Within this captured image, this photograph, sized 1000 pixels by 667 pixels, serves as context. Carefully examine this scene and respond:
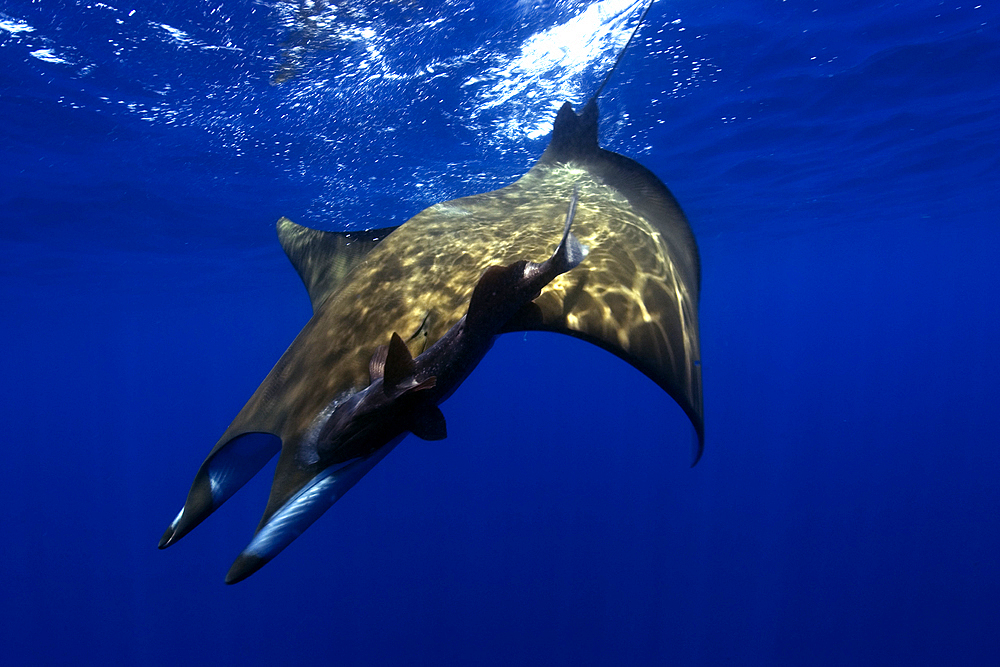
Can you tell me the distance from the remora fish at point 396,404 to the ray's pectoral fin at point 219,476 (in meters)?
0.43

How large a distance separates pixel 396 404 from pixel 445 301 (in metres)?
1.04

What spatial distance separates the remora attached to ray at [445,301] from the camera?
215 cm

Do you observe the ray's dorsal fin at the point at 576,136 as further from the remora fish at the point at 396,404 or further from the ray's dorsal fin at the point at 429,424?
the ray's dorsal fin at the point at 429,424

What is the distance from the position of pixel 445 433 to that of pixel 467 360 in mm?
319

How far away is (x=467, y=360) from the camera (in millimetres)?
2014

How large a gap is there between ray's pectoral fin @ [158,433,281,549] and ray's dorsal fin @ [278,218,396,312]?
5.80ft

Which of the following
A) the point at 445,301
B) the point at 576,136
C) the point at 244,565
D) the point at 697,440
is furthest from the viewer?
the point at 576,136

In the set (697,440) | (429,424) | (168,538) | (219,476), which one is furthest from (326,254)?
(697,440)

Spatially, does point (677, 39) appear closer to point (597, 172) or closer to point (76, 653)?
point (597, 172)

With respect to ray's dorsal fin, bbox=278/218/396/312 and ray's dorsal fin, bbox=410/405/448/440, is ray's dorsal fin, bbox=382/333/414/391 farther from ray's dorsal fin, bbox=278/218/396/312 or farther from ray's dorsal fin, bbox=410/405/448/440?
ray's dorsal fin, bbox=278/218/396/312

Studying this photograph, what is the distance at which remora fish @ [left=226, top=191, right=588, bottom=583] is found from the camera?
176 centimetres

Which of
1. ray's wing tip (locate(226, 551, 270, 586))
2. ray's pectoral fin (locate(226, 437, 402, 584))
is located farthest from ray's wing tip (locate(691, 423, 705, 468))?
ray's wing tip (locate(226, 551, 270, 586))

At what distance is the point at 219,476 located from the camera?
222 centimetres

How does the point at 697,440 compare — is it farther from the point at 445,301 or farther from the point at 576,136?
the point at 576,136
